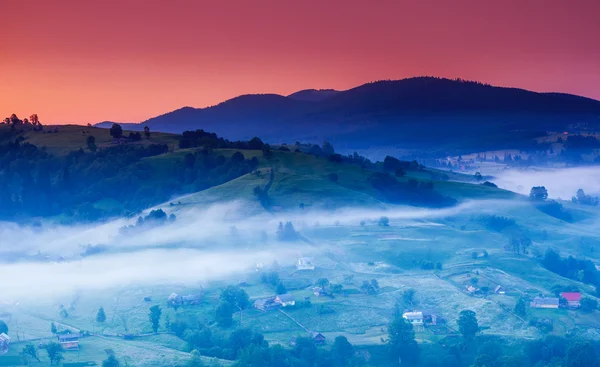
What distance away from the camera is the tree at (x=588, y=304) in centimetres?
9512

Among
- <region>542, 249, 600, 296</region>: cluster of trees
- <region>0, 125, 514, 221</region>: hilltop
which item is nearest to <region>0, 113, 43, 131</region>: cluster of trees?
<region>0, 125, 514, 221</region>: hilltop

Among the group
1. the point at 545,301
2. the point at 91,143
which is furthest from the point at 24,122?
the point at 545,301

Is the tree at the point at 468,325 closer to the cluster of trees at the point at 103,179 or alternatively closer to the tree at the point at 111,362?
the tree at the point at 111,362

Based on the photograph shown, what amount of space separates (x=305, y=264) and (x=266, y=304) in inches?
545

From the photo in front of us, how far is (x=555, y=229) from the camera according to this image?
135m

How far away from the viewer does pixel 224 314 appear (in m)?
89.9

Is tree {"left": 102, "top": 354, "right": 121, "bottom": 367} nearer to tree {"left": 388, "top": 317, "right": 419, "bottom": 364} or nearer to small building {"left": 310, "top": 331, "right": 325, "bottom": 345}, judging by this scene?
small building {"left": 310, "top": 331, "right": 325, "bottom": 345}

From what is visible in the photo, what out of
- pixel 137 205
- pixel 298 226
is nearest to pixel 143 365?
pixel 298 226

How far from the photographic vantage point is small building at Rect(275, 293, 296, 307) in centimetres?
9335

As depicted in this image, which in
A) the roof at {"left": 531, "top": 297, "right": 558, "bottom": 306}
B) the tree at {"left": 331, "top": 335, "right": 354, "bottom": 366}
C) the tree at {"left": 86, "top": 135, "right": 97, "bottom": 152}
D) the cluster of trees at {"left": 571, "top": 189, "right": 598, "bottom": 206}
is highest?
the tree at {"left": 86, "top": 135, "right": 97, "bottom": 152}

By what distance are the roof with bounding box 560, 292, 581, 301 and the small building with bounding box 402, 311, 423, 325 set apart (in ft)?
52.5

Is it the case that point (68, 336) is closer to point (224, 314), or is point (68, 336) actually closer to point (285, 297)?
point (224, 314)

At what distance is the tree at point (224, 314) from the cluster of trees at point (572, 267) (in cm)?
3966

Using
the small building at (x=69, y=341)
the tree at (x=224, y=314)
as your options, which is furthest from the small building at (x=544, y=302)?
the small building at (x=69, y=341)
